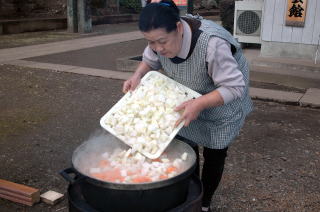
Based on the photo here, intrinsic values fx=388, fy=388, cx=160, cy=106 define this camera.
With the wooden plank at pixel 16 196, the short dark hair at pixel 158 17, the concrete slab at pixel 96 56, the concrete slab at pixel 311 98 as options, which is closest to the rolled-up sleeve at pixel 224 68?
the short dark hair at pixel 158 17

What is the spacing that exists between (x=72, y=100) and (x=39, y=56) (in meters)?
4.22

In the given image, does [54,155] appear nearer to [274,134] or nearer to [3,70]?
[274,134]

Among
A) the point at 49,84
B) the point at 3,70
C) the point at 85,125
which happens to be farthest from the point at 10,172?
the point at 3,70

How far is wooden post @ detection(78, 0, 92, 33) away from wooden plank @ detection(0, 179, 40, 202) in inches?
461

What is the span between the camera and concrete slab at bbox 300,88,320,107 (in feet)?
19.0

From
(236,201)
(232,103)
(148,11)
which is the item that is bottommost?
(236,201)

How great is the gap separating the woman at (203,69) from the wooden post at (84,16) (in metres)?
12.3

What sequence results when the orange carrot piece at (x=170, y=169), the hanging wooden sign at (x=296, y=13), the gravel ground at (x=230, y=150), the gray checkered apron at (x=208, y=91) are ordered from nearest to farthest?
1. the orange carrot piece at (x=170, y=169)
2. the gray checkered apron at (x=208, y=91)
3. the gravel ground at (x=230, y=150)
4. the hanging wooden sign at (x=296, y=13)

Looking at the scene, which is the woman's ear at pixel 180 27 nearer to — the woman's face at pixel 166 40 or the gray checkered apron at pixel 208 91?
the woman's face at pixel 166 40

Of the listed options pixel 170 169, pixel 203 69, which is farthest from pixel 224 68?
pixel 170 169

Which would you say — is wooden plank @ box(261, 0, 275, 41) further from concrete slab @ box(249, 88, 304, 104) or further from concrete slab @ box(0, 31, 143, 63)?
concrete slab @ box(0, 31, 143, 63)

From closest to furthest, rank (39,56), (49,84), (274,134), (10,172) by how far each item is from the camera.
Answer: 1. (10,172)
2. (274,134)
3. (49,84)
4. (39,56)

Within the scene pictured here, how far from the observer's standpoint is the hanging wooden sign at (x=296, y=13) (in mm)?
7817

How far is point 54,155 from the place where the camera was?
13.9 ft
